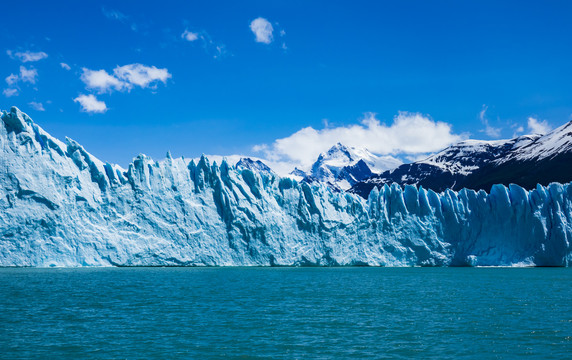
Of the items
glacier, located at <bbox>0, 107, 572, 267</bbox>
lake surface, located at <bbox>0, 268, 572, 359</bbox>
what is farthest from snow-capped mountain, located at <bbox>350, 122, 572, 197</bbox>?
lake surface, located at <bbox>0, 268, 572, 359</bbox>

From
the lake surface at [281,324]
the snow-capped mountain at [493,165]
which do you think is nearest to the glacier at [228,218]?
the lake surface at [281,324]

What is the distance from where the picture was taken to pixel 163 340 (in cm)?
1486

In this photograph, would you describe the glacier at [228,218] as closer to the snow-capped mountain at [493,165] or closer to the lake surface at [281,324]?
the lake surface at [281,324]

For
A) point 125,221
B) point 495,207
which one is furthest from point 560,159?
point 125,221

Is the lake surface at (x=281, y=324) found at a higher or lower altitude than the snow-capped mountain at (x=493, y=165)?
lower

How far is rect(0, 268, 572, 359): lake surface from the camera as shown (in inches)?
531

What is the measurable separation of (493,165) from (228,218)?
312ft

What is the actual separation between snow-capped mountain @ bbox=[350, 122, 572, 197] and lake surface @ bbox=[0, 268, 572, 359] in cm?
8736

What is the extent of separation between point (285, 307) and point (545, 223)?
43.9m

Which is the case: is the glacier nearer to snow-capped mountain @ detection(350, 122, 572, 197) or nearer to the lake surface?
the lake surface

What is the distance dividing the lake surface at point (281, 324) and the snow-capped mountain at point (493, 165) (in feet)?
287

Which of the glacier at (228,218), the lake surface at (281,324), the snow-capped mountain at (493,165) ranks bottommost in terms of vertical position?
the lake surface at (281,324)

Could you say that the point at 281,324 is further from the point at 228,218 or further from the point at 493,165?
the point at 493,165

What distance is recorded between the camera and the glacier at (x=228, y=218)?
47.5 meters
